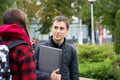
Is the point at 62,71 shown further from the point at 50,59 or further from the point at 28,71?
the point at 28,71

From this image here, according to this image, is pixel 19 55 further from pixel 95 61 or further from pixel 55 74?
pixel 95 61

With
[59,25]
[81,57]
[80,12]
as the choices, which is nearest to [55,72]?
[59,25]

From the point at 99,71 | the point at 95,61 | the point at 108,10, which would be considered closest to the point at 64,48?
the point at 99,71

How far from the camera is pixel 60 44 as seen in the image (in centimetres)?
414

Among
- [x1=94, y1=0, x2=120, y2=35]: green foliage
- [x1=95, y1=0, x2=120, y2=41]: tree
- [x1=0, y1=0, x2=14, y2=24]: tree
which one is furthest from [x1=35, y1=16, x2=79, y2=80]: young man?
[x1=95, y1=0, x2=120, y2=41]: tree

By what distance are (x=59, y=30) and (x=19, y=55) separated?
1194mm

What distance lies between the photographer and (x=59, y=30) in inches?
161

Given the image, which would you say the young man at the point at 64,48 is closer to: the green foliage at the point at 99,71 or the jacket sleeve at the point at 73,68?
the jacket sleeve at the point at 73,68

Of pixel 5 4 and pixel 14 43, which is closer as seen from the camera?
pixel 14 43

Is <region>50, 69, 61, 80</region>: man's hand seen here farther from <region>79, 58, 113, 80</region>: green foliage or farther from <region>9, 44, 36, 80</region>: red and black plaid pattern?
<region>79, 58, 113, 80</region>: green foliage

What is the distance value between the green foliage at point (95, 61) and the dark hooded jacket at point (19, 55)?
35.4 feet

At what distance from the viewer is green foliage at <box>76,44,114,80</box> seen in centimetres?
1393

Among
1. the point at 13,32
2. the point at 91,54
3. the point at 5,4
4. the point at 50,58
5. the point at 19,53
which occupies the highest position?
the point at 5,4

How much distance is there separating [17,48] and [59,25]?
1.24 meters
